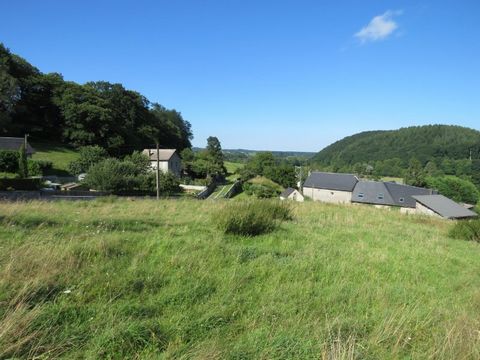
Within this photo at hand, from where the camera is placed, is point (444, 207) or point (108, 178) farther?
point (444, 207)

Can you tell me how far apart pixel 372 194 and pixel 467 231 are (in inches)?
1921

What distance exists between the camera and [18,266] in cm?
370

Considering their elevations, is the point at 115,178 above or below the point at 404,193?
above

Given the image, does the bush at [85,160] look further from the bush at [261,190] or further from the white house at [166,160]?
the bush at [261,190]

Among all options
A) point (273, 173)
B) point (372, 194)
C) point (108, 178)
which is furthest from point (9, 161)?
point (372, 194)

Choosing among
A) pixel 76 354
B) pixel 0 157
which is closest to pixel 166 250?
pixel 76 354

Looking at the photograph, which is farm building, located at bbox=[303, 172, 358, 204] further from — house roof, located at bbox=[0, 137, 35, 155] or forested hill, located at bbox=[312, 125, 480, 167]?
forested hill, located at bbox=[312, 125, 480, 167]

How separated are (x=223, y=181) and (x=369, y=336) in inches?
2760

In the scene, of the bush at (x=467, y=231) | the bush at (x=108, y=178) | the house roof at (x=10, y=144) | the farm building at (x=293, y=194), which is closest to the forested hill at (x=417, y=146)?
the farm building at (x=293, y=194)

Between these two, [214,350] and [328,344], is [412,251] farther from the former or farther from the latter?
[214,350]

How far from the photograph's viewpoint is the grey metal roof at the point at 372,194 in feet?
183

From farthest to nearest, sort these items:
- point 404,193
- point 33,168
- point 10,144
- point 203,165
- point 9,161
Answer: point 203,165 < point 404,193 < point 10,144 < point 33,168 < point 9,161

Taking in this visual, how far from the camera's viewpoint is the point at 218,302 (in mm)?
3496

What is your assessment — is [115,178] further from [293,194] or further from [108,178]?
[293,194]
